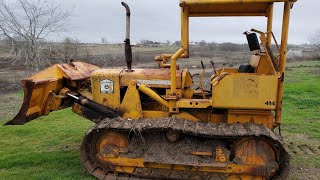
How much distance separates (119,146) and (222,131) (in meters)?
1.78

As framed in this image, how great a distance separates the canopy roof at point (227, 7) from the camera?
5.44 m

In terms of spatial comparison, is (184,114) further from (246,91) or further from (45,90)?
(45,90)

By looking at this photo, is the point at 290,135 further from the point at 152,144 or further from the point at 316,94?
the point at 316,94

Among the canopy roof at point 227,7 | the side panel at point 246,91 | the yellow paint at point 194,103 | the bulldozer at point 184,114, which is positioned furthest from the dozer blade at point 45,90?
the side panel at point 246,91

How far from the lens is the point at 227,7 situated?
597 cm

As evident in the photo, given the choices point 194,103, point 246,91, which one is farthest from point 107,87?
point 246,91

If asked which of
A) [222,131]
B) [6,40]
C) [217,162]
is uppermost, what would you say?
[6,40]

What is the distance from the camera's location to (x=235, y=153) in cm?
566

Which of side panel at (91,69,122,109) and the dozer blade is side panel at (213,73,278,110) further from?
the dozer blade

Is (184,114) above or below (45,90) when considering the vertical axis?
below

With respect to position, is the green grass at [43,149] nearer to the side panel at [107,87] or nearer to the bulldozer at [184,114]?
the bulldozer at [184,114]

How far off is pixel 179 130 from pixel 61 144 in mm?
3707

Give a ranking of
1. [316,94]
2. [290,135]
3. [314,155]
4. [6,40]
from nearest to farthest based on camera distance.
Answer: [314,155] < [290,135] < [316,94] < [6,40]

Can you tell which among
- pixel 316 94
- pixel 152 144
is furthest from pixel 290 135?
pixel 316 94
